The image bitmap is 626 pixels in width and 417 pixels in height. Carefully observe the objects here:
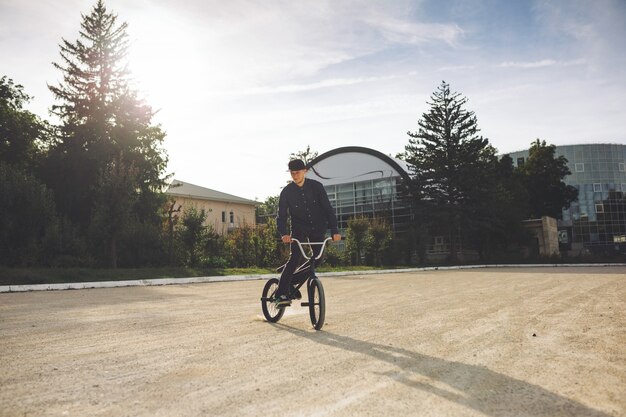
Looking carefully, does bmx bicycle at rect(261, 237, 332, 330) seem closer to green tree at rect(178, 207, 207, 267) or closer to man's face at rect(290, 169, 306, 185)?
man's face at rect(290, 169, 306, 185)

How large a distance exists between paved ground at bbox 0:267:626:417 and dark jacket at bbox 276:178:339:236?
1.30m

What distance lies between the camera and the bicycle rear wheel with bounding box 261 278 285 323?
635cm

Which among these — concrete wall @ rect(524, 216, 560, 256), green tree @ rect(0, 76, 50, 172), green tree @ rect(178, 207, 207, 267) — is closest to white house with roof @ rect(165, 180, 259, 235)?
green tree @ rect(0, 76, 50, 172)

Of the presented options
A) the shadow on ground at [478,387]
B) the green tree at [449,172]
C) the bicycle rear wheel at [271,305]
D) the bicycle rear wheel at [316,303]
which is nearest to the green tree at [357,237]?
the green tree at [449,172]

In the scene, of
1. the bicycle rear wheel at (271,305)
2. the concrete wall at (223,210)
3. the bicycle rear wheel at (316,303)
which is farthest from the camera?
the concrete wall at (223,210)

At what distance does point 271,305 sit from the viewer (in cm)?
645

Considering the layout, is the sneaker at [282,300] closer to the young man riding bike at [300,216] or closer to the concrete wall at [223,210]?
the young man riding bike at [300,216]

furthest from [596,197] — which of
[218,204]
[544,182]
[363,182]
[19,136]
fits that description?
[19,136]

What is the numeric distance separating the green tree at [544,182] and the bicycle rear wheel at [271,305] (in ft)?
174

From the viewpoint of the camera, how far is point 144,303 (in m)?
9.57

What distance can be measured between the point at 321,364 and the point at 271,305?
2.67 meters

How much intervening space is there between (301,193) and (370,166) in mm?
39916

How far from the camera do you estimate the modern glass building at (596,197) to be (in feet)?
240

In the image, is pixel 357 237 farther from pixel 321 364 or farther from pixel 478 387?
pixel 478 387
